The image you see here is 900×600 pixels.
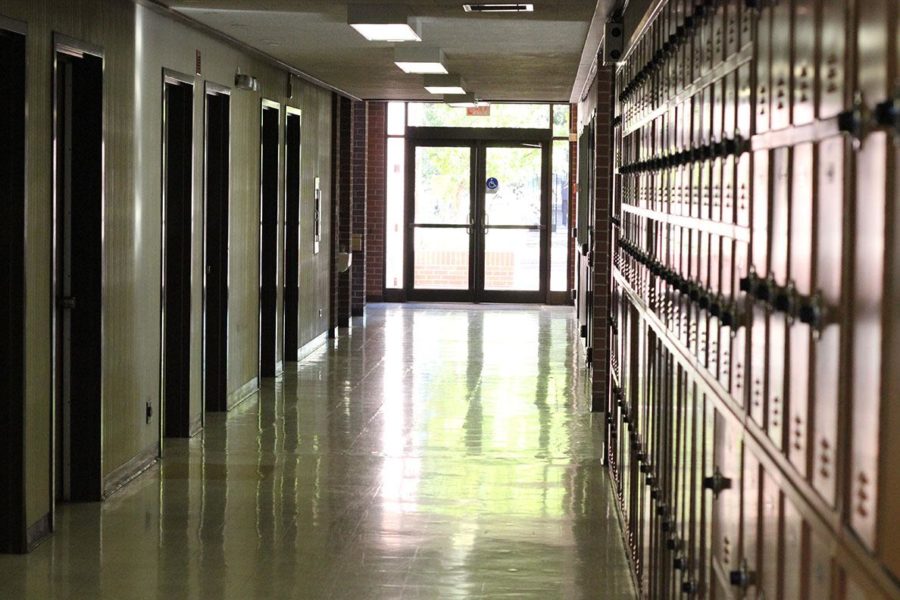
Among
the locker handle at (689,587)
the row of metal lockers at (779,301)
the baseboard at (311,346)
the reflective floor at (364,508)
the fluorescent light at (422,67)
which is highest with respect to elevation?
the fluorescent light at (422,67)

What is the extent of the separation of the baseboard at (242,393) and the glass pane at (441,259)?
8528mm

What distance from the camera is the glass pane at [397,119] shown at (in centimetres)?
1919

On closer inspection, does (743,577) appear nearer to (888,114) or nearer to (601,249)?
(888,114)

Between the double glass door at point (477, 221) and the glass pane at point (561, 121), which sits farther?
the double glass door at point (477, 221)

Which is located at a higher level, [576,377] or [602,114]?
[602,114]

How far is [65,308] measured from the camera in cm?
679

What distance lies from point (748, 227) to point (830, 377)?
76 cm

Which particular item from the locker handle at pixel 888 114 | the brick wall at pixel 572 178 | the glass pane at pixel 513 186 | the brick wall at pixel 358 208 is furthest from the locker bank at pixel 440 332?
Answer: the glass pane at pixel 513 186

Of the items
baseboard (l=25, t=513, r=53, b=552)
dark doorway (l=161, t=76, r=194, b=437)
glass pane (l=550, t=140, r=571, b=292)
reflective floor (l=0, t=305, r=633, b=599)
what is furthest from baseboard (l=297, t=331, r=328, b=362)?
baseboard (l=25, t=513, r=53, b=552)

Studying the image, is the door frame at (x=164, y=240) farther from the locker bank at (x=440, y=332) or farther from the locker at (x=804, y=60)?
the locker at (x=804, y=60)

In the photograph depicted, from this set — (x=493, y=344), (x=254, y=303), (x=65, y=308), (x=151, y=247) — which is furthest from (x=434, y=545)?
(x=493, y=344)

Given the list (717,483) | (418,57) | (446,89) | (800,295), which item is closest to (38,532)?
(717,483)

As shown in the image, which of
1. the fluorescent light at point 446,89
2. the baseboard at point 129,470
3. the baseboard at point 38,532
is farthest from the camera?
the fluorescent light at point 446,89

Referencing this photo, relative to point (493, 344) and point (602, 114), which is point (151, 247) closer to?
point (602, 114)
